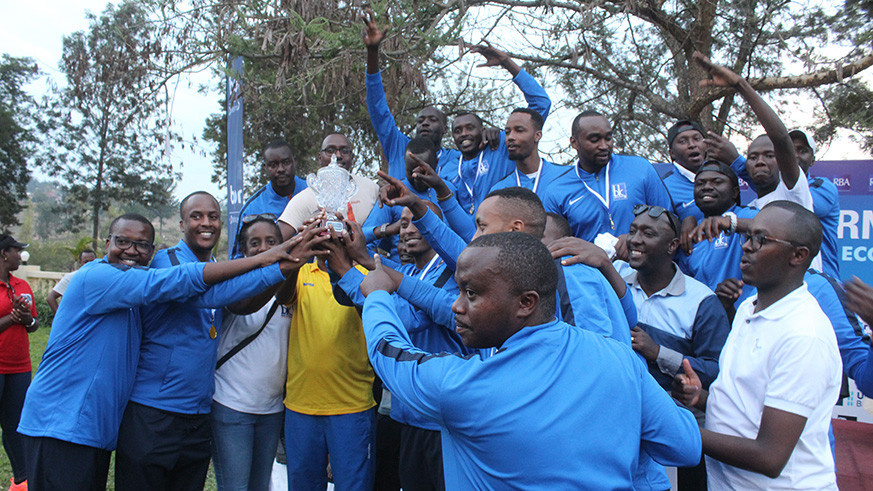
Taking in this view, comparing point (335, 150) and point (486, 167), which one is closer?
point (486, 167)

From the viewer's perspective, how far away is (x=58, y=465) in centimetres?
332

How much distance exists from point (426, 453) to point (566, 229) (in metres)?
1.58

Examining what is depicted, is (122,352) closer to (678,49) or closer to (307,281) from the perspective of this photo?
(307,281)

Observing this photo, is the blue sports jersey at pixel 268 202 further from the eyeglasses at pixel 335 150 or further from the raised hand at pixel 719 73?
the raised hand at pixel 719 73

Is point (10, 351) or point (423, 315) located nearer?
point (423, 315)

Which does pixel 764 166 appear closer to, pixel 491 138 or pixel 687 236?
pixel 687 236

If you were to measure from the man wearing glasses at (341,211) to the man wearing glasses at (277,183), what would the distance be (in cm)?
46

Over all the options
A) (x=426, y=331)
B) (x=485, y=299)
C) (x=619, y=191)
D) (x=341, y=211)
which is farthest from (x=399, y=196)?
(x=619, y=191)

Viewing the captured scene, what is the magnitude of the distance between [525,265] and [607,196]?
114 inches

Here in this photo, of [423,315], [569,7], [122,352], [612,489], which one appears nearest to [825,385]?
[612,489]

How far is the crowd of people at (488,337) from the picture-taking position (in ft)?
6.54

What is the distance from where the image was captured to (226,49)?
7.12m

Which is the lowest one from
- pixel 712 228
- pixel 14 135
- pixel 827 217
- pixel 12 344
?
pixel 12 344

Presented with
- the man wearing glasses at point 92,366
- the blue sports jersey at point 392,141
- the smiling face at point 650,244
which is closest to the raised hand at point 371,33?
the blue sports jersey at point 392,141
